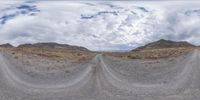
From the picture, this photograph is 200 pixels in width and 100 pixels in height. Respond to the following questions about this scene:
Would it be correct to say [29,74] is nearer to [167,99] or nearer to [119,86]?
[119,86]

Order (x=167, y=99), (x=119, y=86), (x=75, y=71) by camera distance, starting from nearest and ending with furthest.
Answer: (x=167, y=99) < (x=119, y=86) < (x=75, y=71)

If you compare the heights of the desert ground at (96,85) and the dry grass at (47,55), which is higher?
the desert ground at (96,85)

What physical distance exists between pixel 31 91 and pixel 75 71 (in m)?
10.0

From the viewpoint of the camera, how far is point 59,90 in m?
25.9

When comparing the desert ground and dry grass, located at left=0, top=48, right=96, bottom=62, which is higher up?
the desert ground

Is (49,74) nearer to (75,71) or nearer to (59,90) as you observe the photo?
(75,71)

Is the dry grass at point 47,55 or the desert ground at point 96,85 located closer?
the desert ground at point 96,85

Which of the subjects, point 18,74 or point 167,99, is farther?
point 18,74

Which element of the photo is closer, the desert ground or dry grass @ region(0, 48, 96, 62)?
the desert ground

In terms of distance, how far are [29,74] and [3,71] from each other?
1719 millimetres

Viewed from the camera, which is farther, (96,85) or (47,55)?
(47,55)

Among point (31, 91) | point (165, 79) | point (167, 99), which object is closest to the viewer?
point (167, 99)

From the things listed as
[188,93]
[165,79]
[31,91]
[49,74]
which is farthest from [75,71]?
[188,93]

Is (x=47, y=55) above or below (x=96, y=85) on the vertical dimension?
below
